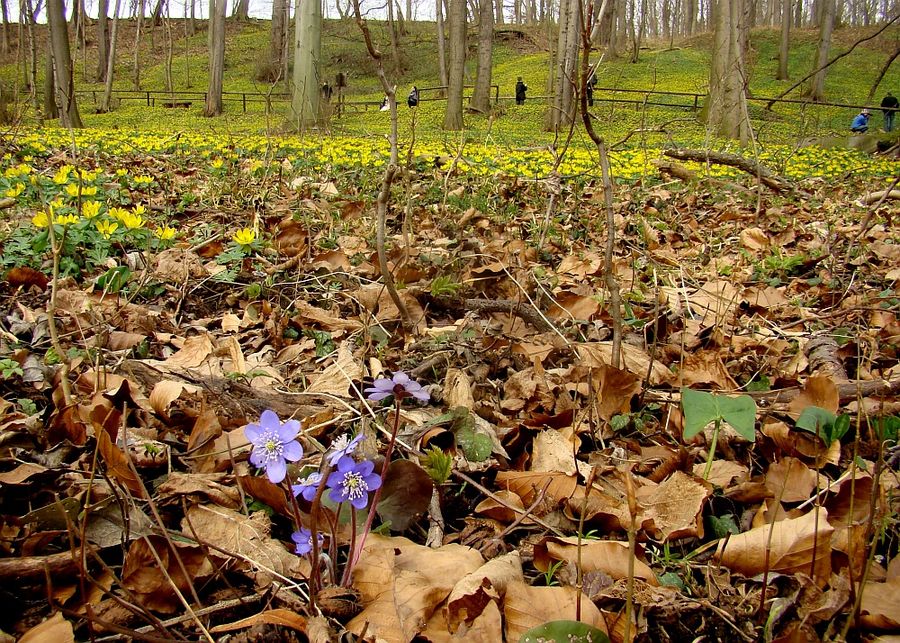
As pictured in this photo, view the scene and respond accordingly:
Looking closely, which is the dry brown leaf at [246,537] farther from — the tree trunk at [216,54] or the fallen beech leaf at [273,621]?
the tree trunk at [216,54]

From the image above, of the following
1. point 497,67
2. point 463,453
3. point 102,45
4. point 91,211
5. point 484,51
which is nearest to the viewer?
point 463,453

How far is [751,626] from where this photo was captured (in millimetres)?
1001

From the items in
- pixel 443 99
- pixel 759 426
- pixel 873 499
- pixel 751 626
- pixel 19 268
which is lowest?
pixel 751 626

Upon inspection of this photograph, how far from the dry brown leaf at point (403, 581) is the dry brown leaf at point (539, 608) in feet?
0.34

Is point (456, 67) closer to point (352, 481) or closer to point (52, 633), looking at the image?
point (352, 481)

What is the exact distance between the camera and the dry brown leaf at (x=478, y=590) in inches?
37.9

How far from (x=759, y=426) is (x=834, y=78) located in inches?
1492

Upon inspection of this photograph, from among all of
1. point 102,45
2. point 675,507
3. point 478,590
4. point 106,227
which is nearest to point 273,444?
point 478,590


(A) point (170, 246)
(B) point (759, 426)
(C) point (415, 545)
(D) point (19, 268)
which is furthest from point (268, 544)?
(A) point (170, 246)

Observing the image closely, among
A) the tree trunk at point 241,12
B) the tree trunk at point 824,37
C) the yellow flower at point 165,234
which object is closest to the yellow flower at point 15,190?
the yellow flower at point 165,234

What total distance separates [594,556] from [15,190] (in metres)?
3.76

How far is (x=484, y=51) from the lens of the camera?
18.8 metres

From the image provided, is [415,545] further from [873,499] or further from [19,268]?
[19,268]

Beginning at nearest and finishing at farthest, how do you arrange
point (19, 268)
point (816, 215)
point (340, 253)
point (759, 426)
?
point (759, 426), point (19, 268), point (340, 253), point (816, 215)
